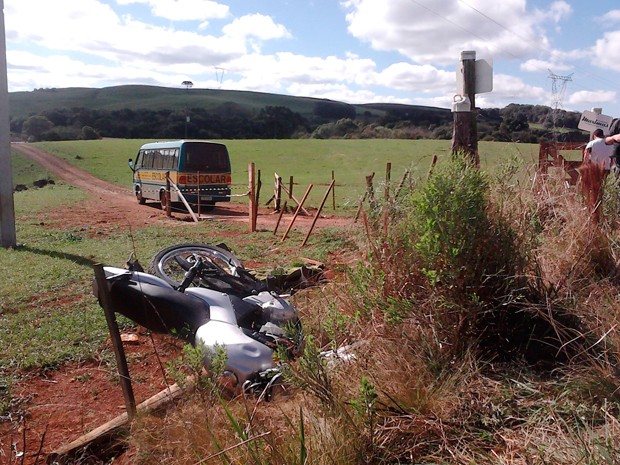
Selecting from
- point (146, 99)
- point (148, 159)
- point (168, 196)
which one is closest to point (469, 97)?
point (168, 196)

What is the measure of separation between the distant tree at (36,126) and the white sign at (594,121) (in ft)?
235

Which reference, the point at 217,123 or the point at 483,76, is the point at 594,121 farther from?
the point at 217,123

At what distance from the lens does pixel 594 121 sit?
28.5 ft

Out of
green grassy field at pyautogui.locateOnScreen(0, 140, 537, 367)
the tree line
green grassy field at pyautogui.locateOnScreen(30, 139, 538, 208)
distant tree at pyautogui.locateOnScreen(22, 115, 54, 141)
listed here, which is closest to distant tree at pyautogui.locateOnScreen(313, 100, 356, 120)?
the tree line

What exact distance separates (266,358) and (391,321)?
86 centimetres

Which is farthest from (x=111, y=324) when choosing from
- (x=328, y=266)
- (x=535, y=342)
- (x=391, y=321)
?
(x=328, y=266)

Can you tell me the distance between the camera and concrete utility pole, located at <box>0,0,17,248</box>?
39.8 ft

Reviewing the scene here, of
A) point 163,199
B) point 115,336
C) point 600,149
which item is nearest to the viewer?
point 115,336

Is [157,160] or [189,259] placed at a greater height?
[157,160]

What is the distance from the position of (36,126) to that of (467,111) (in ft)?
261

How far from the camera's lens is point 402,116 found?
246ft

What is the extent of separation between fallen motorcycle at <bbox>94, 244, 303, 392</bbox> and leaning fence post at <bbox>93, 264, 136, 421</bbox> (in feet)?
1.35

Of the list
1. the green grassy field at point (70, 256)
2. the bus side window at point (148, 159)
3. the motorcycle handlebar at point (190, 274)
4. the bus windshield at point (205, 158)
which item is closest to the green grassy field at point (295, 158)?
the bus windshield at point (205, 158)

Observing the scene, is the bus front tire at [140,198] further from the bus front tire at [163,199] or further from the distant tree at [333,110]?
the distant tree at [333,110]
